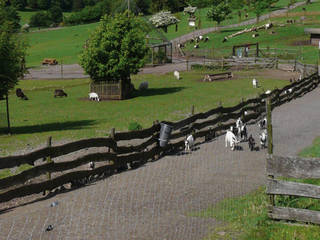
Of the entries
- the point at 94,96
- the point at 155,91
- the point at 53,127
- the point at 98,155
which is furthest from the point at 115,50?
the point at 98,155

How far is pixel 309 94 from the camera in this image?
39969 mm

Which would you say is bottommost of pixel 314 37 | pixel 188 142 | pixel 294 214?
pixel 188 142

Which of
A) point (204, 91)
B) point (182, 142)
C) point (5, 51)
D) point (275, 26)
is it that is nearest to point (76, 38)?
point (275, 26)

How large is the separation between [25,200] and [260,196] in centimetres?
618

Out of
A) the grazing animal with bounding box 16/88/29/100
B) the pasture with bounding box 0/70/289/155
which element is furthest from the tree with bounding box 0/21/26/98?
the grazing animal with bounding box 16/88/29/100

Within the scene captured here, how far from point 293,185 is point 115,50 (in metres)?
31.1

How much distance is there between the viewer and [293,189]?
10.0 m

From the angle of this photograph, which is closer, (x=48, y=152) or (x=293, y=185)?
(x=293, y=185)

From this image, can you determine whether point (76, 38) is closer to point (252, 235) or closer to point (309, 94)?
point (309, 94)

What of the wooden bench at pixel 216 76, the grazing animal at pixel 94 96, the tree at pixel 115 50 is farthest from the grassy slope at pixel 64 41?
the grazing animal at pixel 94 96

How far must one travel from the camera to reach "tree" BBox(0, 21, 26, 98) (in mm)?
26375

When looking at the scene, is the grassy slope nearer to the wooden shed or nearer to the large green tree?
the wooden shed

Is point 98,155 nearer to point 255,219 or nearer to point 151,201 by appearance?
point 151,201

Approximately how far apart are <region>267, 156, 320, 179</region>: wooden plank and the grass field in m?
0.95
